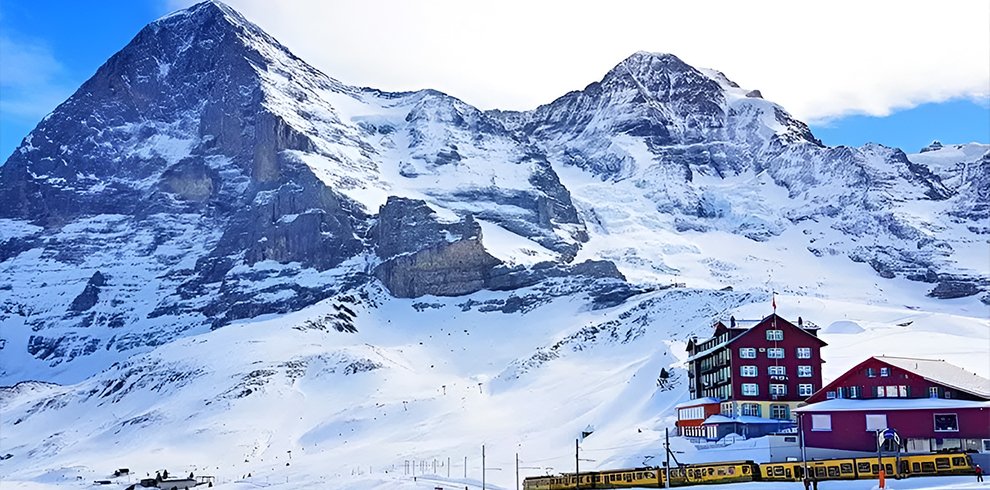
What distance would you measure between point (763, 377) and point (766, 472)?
27682 mm

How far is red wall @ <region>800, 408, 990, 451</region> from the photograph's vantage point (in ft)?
225

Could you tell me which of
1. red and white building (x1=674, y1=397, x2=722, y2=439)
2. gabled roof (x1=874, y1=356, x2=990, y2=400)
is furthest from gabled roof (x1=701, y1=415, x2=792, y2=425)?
gabled roof (x1=874, y1=356, x2=990, y2=400)

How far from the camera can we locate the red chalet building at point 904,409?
69.1 m

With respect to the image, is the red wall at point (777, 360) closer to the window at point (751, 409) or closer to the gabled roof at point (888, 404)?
the window at point (751, 409)

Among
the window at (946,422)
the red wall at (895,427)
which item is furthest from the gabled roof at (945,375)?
the window at (946,422)

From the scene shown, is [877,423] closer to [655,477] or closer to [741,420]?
[741,420]

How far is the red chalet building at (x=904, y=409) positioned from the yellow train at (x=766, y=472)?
10.5 metres

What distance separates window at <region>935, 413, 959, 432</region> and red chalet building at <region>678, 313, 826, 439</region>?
51.1ft

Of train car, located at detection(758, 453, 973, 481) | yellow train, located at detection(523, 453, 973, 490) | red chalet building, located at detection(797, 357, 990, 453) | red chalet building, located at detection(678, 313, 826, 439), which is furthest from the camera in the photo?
red chalet building, located at detection(678, 313, 826, 439)

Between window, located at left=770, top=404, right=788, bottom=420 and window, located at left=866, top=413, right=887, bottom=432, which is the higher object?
window, located at left=770, top=404, right=788, bottom=420

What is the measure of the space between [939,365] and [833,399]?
26.5 feet

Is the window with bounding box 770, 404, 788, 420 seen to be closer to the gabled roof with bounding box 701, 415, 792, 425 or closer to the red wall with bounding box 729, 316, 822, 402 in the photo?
the red wall with bounding box 729, 316, 822, 402

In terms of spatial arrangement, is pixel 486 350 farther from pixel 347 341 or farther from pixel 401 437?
pixel 401 437

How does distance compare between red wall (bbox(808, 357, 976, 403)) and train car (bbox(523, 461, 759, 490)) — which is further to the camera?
red wall (bbox(808, 357, 976, 403))
